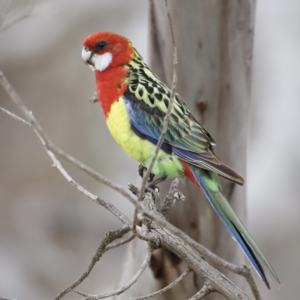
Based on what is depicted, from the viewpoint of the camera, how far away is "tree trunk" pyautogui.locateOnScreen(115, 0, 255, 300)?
292 cm

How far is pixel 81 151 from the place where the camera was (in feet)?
20.8

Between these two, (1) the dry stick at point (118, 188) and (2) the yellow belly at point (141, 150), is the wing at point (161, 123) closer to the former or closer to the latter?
(2) the yellow belly at point (141, 150)

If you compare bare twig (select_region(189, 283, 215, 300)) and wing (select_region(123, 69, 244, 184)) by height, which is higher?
wing (select_region(123, 69, 244, 184))

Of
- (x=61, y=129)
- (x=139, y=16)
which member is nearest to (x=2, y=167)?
(x=61, y=129)

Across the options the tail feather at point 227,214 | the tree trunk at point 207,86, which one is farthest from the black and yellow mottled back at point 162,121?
the tree trunk at point 207,86

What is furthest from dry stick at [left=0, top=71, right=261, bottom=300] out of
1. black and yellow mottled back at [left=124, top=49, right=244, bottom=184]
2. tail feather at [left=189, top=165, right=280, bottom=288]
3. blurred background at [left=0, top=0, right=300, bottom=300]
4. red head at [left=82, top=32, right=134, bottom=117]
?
blurred background at [left=0, top=0, right=300, bottom=300]

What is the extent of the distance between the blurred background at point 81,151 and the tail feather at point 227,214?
3.16 meters

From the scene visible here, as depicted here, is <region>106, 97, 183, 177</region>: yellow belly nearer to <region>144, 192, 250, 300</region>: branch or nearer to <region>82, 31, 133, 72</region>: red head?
<region>82, 31, 133, 72</region>: red head

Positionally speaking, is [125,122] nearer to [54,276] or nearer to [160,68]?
[160,68]

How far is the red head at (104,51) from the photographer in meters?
2.80

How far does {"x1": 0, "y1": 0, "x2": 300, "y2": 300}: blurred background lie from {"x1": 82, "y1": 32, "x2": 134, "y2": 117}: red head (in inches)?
115

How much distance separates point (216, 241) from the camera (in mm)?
3191

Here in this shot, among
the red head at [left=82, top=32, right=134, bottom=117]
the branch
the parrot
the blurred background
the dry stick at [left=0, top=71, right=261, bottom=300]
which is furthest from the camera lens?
the blurred background

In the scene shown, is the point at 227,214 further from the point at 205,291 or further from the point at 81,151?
the point at 81,151
